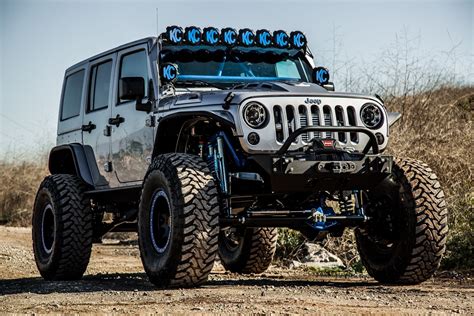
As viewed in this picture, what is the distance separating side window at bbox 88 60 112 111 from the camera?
32.2 ft

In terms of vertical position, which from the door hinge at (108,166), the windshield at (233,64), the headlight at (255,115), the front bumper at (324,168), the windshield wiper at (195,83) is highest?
the windshield at (233,64)

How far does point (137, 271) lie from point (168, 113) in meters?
3.52

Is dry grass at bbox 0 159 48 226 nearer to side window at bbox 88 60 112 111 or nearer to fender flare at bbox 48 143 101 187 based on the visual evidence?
fender flare at bbox 48 143 101 187

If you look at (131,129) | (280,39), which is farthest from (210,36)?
(131,129)

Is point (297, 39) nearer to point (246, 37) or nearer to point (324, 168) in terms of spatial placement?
point (246, 37)

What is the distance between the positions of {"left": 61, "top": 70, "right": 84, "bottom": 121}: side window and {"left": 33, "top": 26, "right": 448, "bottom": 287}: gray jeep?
2.03 feet

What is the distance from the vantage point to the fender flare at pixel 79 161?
32.8 ft

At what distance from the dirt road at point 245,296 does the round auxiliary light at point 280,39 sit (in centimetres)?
225

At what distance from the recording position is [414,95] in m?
13.3

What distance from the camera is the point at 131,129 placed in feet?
29.6

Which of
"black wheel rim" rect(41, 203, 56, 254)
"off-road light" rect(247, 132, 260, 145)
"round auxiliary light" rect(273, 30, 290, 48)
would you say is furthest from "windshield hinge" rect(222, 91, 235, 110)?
"black wheel rim" rect(41, 203, 56, 254)

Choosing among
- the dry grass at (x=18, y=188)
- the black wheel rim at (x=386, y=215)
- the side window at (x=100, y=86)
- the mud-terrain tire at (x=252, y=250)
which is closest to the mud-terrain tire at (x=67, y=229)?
the side window at (x=100, y=86)

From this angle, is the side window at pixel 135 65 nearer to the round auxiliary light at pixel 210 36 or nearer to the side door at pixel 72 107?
the round auxiliary light at pixel 210 36

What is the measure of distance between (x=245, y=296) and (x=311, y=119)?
1.60m
